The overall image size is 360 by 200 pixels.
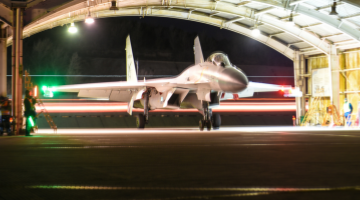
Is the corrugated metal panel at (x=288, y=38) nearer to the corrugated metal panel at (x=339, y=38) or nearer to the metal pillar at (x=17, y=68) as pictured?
the corrugated metal panel at (x=339, y=38)

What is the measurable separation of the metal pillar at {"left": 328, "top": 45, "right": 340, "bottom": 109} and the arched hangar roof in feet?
1.04

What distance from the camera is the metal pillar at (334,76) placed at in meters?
18.8

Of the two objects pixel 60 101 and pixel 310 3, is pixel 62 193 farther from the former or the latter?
pixel 60 101

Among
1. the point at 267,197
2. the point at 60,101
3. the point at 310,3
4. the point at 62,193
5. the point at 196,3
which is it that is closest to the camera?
the point at 267,197

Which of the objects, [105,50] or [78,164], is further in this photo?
[105,50]

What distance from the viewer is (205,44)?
93562mm

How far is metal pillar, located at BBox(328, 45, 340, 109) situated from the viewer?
61.5 ft

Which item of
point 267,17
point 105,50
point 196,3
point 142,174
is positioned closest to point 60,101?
point 196,3

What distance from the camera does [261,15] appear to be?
17828mm

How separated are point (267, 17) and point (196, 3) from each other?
11.6 ft

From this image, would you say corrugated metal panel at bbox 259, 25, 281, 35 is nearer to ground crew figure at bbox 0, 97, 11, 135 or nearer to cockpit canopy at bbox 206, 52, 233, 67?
cockpit canopy at bbox 206, 52, 233, 67

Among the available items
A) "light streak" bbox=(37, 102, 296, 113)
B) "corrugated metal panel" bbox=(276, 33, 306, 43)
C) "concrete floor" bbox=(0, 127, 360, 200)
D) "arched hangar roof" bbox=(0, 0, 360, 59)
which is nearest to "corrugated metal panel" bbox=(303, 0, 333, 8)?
"arched hangar roof" bbox=(0, 0, 360, 59)

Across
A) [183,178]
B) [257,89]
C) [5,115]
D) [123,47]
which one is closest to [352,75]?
[257,89]

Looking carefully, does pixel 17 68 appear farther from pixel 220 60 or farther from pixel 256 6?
pixel 256 6
